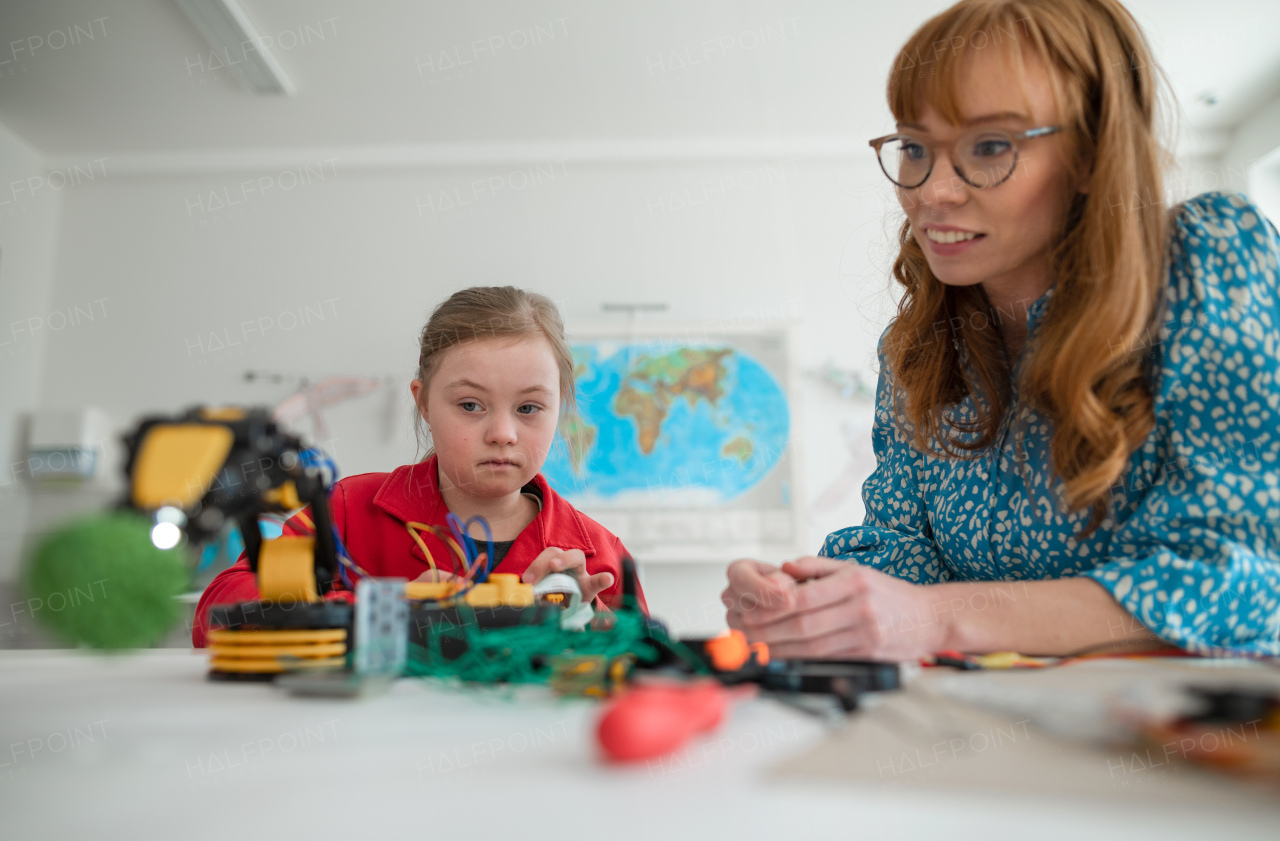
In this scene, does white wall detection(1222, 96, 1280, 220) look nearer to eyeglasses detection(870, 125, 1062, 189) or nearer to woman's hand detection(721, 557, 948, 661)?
eyeglasses detection(870, 125, 1062, 189)

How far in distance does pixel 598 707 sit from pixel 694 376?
295 centimetres

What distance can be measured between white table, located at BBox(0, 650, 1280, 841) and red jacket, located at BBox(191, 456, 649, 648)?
0.75 metres

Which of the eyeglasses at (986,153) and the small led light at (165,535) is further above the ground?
the eyeglasses at (986,153)

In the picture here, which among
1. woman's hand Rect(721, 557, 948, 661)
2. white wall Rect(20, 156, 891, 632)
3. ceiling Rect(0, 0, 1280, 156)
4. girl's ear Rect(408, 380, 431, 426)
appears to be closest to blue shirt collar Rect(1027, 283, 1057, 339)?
woman's hand Rect(721, 557, 948, 661)

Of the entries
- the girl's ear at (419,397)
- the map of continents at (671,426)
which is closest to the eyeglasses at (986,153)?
the girl's ear at (419,397)

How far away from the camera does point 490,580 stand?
0.76 m

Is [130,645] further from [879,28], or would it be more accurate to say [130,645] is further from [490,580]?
[879,28]

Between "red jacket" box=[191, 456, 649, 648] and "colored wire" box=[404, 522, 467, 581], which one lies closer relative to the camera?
"colored wire" box=[404, 522, 467, 581]

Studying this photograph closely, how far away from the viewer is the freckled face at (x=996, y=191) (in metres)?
0.85

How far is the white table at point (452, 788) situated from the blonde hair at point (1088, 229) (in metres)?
0.52

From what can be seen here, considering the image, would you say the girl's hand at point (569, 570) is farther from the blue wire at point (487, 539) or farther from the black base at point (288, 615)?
the black base at point (288, 615)

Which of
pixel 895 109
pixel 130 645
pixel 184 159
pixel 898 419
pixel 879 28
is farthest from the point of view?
pixel 184 159

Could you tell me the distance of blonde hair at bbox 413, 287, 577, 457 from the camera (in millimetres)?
1422

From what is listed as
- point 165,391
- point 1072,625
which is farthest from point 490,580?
point 165,391
